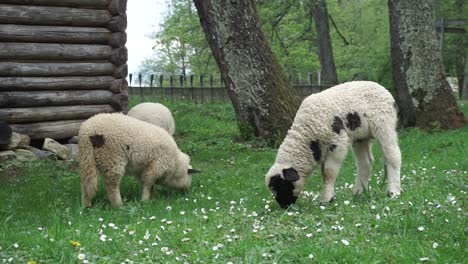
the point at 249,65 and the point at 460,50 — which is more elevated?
the point at 460,50

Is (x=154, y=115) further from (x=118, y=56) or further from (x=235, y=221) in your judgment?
(x=235, y=221)

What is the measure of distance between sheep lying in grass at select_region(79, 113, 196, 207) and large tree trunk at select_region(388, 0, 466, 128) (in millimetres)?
7780

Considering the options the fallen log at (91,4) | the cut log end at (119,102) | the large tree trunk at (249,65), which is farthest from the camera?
the large tree trunk at (249,65)

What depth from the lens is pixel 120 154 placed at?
8008 millimetres

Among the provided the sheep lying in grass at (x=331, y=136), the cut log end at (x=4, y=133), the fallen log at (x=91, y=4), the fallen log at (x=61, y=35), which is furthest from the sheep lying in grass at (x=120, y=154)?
the fallen log at (x=91, y=4)

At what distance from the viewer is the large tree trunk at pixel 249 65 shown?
1287cm

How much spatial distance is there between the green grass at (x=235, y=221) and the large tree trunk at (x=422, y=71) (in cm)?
410

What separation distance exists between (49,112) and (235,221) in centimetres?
664

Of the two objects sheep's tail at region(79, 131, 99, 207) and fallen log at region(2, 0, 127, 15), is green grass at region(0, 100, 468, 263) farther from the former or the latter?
fallen log at region(2, 0, 127, 15)

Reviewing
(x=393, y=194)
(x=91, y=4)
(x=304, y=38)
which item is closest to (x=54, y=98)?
(x=91, y=4)

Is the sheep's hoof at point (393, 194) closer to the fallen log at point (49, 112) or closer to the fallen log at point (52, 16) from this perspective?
the fallen log at point (49, 112)

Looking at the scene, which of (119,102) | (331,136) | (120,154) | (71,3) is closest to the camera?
(331,136)

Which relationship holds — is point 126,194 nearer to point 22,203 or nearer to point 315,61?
point 22,203

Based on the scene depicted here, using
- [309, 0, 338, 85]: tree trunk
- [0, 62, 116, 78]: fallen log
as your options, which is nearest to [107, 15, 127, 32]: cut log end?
[0, 62, 116, 78]: fallen log
